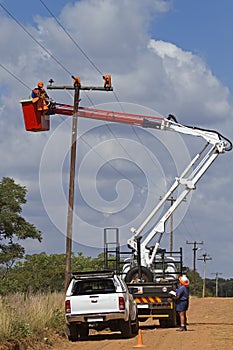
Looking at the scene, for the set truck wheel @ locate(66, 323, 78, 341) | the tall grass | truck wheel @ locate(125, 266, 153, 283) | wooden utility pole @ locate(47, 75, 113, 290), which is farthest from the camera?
wooden utility pole @ locate(47, 75, 113, 290)

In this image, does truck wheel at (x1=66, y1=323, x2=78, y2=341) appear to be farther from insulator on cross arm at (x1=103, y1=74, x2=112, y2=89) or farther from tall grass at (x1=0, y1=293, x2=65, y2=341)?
insulator on cross arm at (x1=103, y1=74, x2=112, y2=89)

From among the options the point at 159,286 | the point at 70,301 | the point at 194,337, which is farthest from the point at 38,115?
the point at 194,337

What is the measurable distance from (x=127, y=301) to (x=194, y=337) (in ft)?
7.78

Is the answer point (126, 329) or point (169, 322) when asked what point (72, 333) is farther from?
point (169, 322)

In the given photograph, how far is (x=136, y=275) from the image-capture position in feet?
97.2

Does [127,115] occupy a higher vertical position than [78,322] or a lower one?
higher

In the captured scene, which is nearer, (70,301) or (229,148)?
(70,301)

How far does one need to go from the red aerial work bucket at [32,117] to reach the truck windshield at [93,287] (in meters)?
9.40

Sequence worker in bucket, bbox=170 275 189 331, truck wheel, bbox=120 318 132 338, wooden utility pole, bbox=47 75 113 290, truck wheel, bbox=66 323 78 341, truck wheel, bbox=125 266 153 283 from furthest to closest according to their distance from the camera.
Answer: wooden utility pole, bbox=47 75 113 290, truck wheel, bbox=125 266 153 283, worker in bucket, bbox=170 275 189 331, truck wheel, bbox=120 318 132 338, truck wheel, bbox=66 323 78 341

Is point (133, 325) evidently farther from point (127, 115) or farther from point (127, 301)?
point (127, 115)

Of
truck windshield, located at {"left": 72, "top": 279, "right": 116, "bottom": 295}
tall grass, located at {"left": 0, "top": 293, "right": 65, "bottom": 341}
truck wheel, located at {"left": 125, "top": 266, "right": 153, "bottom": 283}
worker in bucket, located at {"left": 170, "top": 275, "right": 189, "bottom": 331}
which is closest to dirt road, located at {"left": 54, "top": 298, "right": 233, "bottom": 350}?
worker in bucket, located at {"left": 170, "top": 275, "right": 189, "bottom": 331}

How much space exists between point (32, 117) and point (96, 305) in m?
10.7

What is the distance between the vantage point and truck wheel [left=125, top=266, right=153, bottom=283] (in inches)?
1155

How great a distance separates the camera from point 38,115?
30.2 meters
